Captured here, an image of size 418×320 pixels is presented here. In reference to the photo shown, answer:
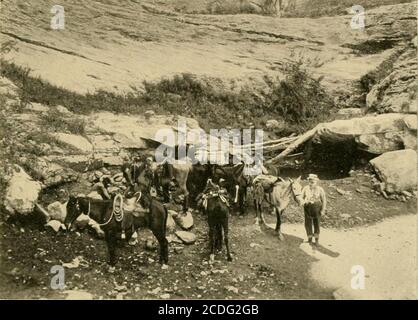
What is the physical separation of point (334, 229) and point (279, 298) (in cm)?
259

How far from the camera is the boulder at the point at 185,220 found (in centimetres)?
1059

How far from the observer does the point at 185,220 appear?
421 inches

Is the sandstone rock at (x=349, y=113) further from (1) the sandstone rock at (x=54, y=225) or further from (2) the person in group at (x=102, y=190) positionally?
(1) the sandstone rock at (x=54, y=225)

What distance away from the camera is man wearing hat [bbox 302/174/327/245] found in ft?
33.7

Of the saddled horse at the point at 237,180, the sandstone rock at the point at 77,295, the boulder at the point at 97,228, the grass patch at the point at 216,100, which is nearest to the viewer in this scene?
the sandstone rock at the point at 77,295

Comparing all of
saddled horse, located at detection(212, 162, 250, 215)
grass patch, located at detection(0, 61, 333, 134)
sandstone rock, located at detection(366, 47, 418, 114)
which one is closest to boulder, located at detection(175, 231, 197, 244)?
saddled horse, located at detection(212, 162, 250, 215)

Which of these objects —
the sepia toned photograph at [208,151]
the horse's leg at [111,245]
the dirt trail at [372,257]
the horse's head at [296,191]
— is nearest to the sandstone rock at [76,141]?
the sepia toned photograph at [208,151]

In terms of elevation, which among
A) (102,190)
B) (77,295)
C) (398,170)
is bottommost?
(77,295)

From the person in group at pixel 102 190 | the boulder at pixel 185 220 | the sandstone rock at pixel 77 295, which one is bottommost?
the sandstone rock at pixel 77 295

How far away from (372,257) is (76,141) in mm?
6989

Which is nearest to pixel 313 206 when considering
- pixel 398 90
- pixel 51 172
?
pixel 51 172

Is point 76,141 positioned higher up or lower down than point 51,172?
higher up

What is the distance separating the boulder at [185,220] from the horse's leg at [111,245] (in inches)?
67.7

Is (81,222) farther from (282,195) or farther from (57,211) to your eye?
(282,195)
